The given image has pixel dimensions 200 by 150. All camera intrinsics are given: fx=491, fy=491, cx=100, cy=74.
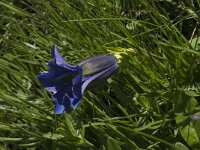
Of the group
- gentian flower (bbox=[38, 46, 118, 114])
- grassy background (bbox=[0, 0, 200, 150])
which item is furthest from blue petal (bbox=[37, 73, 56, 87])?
grassy background (bbox=[0, 0, 200, 150])

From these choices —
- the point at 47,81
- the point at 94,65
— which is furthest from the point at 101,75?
the point at 47,81

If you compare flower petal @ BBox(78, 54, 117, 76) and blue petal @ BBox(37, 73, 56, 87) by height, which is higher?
flower petal @ BBox(78, 54, 117, 76)

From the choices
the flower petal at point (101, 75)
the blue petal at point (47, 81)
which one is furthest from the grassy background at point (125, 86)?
the blue petal at point (47, 81)

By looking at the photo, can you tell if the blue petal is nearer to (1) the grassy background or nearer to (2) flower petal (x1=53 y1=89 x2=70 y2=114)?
(2) flower petal (x1=53 y1=89 x2=70 y2=114)

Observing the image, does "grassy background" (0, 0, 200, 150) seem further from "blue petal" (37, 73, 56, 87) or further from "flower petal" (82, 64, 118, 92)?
"blue petal" (37, 73, 56, 87)

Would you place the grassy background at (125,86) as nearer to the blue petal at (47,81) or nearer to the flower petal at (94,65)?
the flower petal at (94,65)

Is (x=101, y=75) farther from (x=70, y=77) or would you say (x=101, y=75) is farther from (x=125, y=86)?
(x=125, y=86)

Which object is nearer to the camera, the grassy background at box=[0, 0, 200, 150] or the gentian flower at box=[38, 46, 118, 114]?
the gentian flower at box=[38, 46, 118, 114]
